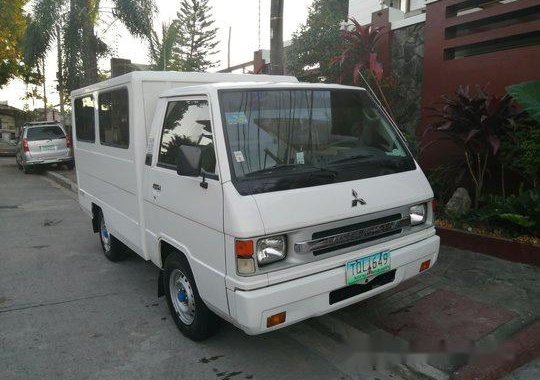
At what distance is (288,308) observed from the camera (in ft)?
9.16

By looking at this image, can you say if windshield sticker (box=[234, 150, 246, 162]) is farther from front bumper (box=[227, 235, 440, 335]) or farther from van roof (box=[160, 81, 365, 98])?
front bumper (box=[227, 235, 440, 335])

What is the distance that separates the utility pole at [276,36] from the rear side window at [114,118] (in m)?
3.13

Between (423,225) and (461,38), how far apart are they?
155 inches

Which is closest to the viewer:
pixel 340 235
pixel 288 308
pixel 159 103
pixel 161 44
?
pixel 288 308

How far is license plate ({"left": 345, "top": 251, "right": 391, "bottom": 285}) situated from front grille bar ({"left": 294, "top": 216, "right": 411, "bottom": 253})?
0.48 feet

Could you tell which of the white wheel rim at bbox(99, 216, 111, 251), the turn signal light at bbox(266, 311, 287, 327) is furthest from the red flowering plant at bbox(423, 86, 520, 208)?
the white wheel rim at bbox(99, 216, 111, 251)

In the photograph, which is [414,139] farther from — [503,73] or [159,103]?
[159,103]

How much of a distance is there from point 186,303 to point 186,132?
1390 mm

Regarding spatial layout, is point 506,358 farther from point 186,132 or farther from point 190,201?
point 186,132

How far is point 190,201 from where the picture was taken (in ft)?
10.6

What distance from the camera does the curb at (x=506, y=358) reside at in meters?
2.98

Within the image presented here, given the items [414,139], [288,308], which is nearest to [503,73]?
[414,139]

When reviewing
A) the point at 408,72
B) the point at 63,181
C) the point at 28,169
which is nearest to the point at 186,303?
the point at 408,72

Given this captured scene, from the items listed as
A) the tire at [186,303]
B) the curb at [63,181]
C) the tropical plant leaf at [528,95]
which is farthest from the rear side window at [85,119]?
the curb at [63,181]
